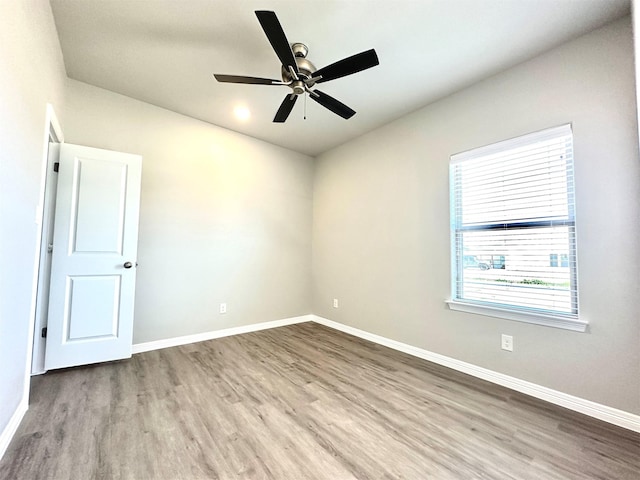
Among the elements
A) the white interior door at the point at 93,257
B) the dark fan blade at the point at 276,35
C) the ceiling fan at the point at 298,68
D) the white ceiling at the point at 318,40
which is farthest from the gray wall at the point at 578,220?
the white interior door at the point at 93,257

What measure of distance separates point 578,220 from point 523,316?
0.84m

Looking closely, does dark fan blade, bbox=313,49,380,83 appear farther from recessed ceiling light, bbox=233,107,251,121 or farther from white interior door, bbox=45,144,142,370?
white interior door, bbox=45,144,142,370

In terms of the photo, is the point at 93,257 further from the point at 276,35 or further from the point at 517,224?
the point at 517,224

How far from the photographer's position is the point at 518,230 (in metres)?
2.33

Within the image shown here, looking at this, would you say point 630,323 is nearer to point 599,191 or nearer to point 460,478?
point 599,191

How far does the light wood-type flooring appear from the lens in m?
1.41

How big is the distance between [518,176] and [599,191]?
0.54m

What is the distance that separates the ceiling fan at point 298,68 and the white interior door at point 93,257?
161 centimetres

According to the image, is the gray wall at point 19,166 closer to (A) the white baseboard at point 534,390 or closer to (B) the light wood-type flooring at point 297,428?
(B) the light wood-type flooring at point 297,428

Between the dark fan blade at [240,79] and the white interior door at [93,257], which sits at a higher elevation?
the dark fan blade at [240,79]

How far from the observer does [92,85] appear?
278cm

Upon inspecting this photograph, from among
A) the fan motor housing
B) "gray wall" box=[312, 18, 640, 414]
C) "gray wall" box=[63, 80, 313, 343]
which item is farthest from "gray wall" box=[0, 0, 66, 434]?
"gray wall" box=[312, 18, 640, 414]

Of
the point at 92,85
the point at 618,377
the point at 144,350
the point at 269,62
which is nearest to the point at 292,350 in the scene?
the point at 144,350

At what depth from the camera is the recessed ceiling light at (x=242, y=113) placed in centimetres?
316
